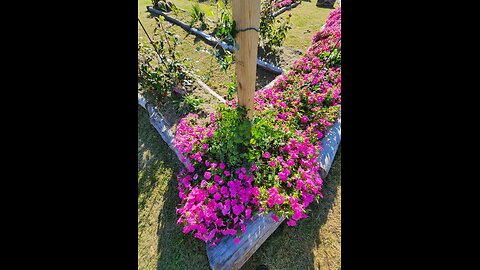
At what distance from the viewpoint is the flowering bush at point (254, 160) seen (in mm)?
2260

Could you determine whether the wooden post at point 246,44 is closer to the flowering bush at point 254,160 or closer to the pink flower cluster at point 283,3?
the flowering bush at point 254,160

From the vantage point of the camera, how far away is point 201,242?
2.50 meters

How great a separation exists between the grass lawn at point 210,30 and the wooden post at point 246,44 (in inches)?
60.9

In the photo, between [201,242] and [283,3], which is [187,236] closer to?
[201,242]

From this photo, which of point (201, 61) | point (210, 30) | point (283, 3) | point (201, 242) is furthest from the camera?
point (283, 3)

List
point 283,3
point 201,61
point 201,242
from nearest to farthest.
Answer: point 201,242
point 201,61
point 283,3

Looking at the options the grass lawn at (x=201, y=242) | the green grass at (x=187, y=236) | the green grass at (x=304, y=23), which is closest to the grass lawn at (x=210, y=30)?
the green grass at (x=304, y=23)

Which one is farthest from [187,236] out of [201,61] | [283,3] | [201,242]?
[283,3]

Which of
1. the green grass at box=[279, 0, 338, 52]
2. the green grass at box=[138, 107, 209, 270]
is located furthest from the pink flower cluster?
the green grass at box=[138, 107, 209, 270]

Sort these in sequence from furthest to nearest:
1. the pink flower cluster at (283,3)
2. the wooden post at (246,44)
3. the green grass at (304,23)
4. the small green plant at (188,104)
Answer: the pink flower cluster at (283,3), the green grass at (304,23), the small green plant at (188,104), the wooden post at (246,44)

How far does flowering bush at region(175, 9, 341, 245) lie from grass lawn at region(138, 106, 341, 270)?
0.23 meters

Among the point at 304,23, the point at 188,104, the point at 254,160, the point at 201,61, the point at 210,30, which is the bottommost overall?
the point at 254,160

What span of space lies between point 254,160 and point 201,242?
1052 mm

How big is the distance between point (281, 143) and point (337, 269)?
1.42 m
